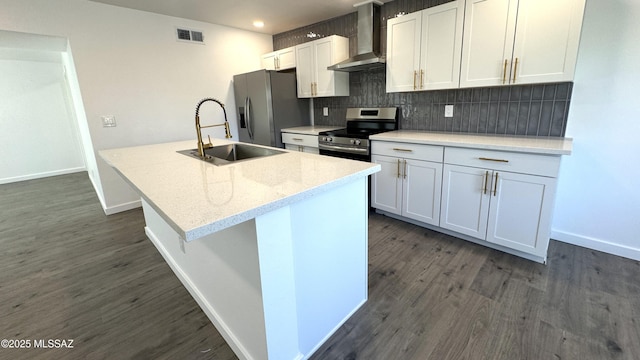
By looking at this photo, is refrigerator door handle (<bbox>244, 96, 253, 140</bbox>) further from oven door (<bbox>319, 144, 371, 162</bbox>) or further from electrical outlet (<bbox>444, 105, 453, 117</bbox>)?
electrical outlet (<bbox>444, 105, 453, 117</bbox>)

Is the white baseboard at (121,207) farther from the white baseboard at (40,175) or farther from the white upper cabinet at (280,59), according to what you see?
the white baseboard at (40,175)

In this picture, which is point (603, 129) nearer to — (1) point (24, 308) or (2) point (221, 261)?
(2) point (221, 261)

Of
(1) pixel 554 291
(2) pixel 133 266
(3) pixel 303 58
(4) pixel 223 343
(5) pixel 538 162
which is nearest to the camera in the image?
(4) pixel 223 343

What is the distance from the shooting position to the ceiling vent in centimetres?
374

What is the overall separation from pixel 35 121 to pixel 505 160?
7.83m

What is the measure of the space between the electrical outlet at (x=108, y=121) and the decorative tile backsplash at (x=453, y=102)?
276 cm

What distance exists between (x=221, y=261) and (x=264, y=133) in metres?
2.87

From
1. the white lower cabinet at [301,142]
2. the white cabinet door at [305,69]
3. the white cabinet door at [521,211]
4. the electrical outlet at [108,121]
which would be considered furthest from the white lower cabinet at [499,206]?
the electrical outlet at [108,121]

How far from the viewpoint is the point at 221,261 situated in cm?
145

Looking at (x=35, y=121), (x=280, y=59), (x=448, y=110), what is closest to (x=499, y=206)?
(x=448, y=110)

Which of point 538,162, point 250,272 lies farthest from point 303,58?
point 250,272

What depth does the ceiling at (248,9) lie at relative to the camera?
3189 millimetres

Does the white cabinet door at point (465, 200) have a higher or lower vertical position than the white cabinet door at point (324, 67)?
lower

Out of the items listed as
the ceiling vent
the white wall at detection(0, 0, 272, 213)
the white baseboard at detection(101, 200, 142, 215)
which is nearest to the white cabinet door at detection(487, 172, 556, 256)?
the white wall at detection(0, 0, 272, 213)
